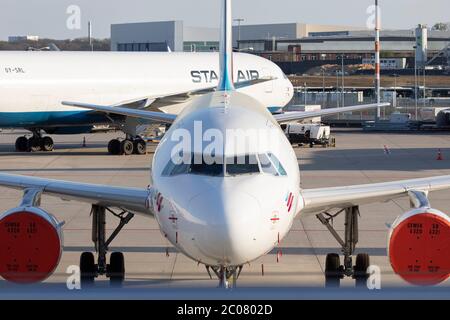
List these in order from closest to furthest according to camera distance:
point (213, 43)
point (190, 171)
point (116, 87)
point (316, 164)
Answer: point (190, 171) < point (316, 164) < point (116, 87) < point (213, 43)

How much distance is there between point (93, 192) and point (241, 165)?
3.43m

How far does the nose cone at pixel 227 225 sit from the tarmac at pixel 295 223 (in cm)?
43

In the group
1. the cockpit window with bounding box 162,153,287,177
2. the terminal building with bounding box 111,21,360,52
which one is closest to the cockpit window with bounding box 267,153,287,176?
the cockpit window with bounding box 162,153,287,177

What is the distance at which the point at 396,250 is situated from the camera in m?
9.80

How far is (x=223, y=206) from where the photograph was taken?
7891 millimetres

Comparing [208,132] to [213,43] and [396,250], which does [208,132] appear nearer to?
[396,250]

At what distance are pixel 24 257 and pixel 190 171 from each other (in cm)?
204

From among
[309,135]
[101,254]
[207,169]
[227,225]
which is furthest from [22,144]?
[227,225]

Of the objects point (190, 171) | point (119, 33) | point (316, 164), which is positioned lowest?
point (316, 164)

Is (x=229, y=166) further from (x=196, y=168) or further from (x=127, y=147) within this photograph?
(x=127, y=147)

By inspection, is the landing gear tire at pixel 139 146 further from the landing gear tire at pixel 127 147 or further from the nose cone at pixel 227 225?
the nose cone at pixel 227 225

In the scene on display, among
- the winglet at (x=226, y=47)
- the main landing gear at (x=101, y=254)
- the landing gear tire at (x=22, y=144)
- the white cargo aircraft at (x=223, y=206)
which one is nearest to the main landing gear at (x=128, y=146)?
the landing gear tire at (x=22, y=144)

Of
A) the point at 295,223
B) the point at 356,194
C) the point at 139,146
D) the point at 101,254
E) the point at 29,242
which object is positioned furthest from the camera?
the point at 139,146

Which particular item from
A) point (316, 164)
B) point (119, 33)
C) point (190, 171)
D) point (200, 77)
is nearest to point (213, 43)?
point (119, 33)
